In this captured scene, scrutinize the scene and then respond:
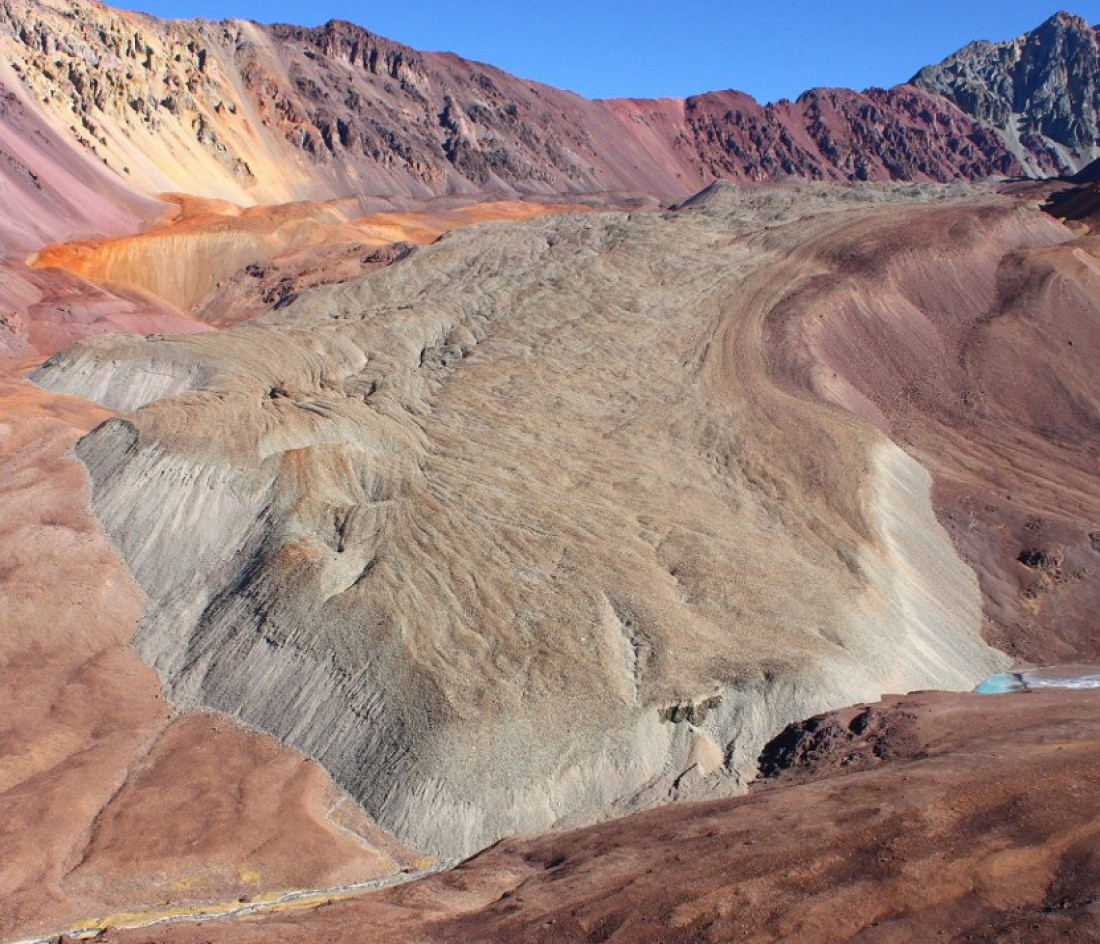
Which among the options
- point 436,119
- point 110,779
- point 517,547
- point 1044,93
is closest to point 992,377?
point 517,547

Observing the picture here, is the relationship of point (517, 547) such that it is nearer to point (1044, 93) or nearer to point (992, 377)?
point (992, 377)

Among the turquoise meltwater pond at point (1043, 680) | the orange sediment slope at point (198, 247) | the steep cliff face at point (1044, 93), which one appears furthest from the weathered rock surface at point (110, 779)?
the steep cliff face at point (1044, 93)

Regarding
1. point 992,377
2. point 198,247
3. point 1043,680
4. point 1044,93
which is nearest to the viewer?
point 1043,680

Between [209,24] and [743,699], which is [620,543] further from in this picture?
[209,24]

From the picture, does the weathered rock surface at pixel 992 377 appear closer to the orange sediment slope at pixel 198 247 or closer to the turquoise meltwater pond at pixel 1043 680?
the turquoise meltwater pond at pixel 1043 680

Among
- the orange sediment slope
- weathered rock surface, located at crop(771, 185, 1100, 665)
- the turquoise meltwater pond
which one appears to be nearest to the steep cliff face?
the orange sediment slope
